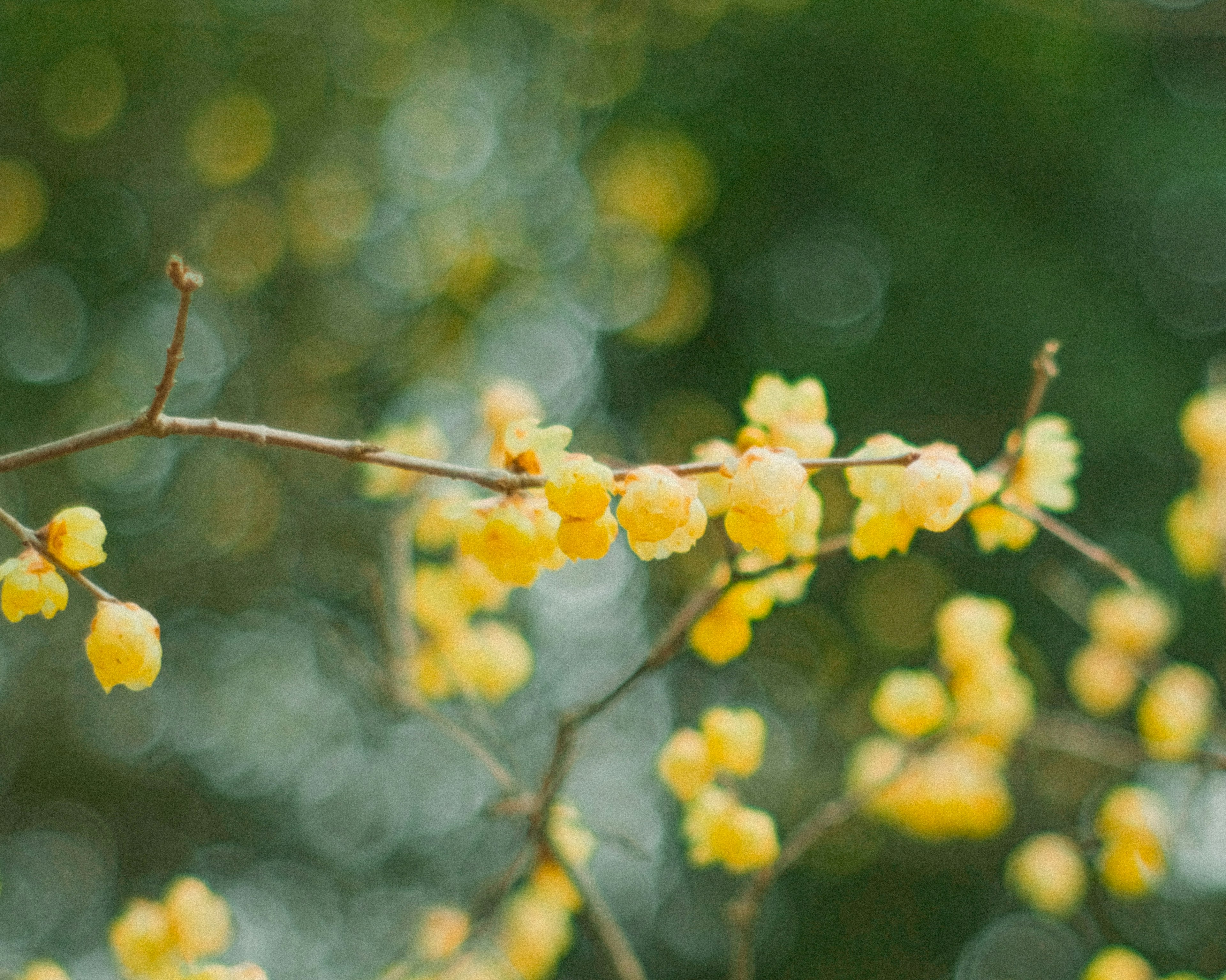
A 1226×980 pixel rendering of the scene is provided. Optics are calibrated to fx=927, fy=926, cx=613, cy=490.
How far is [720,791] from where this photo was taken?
4.69 feet

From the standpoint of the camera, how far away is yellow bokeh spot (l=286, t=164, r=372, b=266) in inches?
143

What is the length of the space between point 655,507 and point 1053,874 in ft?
5.68

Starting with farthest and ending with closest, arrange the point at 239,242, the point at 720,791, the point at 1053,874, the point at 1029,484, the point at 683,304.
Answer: the point at 683,304 < the point at 239,242 < the point at 1053,874 < the point at 720,791 < the point at 1029,484

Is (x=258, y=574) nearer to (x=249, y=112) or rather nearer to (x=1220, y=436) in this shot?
(x=249, y=112)

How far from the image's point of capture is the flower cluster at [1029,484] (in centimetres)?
107

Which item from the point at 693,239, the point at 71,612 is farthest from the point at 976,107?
the point at 71,612

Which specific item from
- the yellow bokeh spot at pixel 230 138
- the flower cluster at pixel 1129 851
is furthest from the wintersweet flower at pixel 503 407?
the yellow bokeh spot at pixel 230 138

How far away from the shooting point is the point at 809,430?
992 millimetres

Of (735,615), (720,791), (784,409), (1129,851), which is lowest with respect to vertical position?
(1129,851)

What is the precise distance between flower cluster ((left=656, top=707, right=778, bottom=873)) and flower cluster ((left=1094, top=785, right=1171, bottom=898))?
0.58m

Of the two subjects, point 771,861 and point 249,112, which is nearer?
point 771,861

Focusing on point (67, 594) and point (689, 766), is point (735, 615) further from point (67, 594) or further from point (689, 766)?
point (67, 594)

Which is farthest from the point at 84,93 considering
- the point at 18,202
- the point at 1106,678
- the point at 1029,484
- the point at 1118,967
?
the point at 1118,967

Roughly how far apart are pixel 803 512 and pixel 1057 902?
156cm
